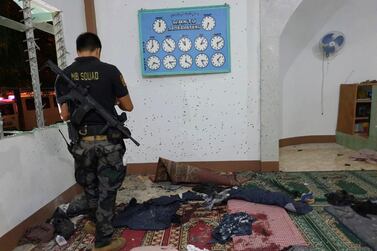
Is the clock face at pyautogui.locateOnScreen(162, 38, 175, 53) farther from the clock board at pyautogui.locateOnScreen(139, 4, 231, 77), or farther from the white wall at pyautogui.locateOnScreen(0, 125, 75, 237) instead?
the white wall at pyautogui.locateOnScreen(0, 125, 75, 237)

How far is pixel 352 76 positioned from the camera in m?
4.92

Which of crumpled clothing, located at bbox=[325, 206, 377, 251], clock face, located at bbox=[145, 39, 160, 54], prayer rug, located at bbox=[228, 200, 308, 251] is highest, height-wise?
clock face, located at bbox=[145, 39, 160, 54]

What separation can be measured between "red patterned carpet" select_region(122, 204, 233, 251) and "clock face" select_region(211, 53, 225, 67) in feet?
6.20

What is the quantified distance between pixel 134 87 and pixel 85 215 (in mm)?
1799

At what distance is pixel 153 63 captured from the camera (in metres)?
3.66

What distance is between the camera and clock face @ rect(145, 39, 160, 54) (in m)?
3.61

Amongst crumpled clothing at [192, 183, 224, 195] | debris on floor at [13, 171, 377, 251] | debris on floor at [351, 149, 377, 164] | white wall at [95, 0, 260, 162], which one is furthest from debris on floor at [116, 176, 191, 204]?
debris on floor at [351, 149, 377, 164]

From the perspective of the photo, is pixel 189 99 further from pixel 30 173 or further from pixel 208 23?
pixel 30 173

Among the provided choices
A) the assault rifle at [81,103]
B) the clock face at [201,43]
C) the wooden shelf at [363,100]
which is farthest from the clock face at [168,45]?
the wooden shelf at [363,100]

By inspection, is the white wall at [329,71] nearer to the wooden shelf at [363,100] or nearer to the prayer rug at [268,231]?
the wooden shelf at [363,100]

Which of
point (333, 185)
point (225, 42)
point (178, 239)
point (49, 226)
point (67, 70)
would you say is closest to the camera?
point (67, 70)

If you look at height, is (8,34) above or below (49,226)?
above

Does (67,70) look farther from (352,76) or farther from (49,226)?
(352,76)

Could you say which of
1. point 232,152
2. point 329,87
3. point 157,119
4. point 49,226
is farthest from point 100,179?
point 329,87
